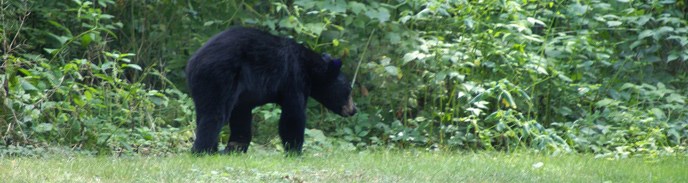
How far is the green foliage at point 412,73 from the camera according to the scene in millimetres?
11203

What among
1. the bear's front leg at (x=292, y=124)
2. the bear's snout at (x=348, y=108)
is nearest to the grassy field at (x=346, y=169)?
the bear's front leg at (x=292, y=124)

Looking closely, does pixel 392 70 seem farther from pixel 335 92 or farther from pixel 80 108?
pixel 80 108

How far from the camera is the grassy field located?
7930 millimetres

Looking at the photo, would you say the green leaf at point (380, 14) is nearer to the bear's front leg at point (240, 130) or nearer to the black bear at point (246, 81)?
the black bear at point (246, 81)

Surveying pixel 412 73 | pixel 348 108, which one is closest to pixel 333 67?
pixel 348 108

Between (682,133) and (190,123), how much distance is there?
554 centimetres

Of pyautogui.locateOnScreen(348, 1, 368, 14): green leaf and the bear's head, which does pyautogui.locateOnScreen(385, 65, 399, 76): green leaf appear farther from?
the bear's head

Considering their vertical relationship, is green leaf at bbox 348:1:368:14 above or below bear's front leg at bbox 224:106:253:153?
above

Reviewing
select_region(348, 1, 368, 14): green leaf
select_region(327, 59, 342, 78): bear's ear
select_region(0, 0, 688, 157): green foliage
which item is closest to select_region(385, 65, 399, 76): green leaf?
select_region(0, 0, 688, 157): green foliage

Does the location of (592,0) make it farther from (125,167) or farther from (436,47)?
(125,167)

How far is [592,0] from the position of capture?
12.9 metres

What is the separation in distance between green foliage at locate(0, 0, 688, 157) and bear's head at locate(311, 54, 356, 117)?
0.60m

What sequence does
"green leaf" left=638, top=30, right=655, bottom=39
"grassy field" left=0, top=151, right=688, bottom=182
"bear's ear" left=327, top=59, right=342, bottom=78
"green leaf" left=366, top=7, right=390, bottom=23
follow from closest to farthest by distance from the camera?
"grassy field" left=0, top=151, right=688, bottom=182
"bear's ear" left=327, top=59, right=342, bottom=78
"green leaf" left=366, top=7, right=390, bottom=23
"green leaf" left=638, top=30, right=655, bottom=39

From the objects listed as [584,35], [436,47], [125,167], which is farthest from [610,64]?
[125,167]
